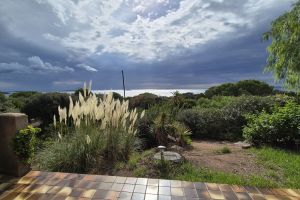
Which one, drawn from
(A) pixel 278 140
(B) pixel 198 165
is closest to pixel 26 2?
(B) pixel 198 165

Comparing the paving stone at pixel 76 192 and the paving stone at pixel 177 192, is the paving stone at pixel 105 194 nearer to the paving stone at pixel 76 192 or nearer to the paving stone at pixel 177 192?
the paving stone at pixel 76 192

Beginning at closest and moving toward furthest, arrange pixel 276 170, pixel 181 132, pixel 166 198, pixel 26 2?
pixel 166 198 → pixel 276 170 → pixel 26 2 → pixel 181 132

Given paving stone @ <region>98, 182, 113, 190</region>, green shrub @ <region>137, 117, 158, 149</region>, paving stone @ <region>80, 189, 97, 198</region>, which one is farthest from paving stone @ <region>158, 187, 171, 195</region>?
green shrub @ <region>137, 117, 158, 149</region>

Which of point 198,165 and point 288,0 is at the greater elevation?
point 288,0

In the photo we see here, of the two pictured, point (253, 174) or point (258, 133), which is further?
point (258, 133)

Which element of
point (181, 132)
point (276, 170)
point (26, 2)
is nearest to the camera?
point (276, 170)

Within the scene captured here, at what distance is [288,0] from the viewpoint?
27.5 feet

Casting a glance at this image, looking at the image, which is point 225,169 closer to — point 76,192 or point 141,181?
point 141,181

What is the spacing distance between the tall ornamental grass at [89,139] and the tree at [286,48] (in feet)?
20.8

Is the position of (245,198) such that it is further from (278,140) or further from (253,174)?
(278,140)

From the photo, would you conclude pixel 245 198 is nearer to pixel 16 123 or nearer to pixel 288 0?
pixel 16 123

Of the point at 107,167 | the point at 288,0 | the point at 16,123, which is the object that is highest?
the point at 288,0

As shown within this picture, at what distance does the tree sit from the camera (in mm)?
7699

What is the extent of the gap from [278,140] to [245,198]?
12.5 ft
